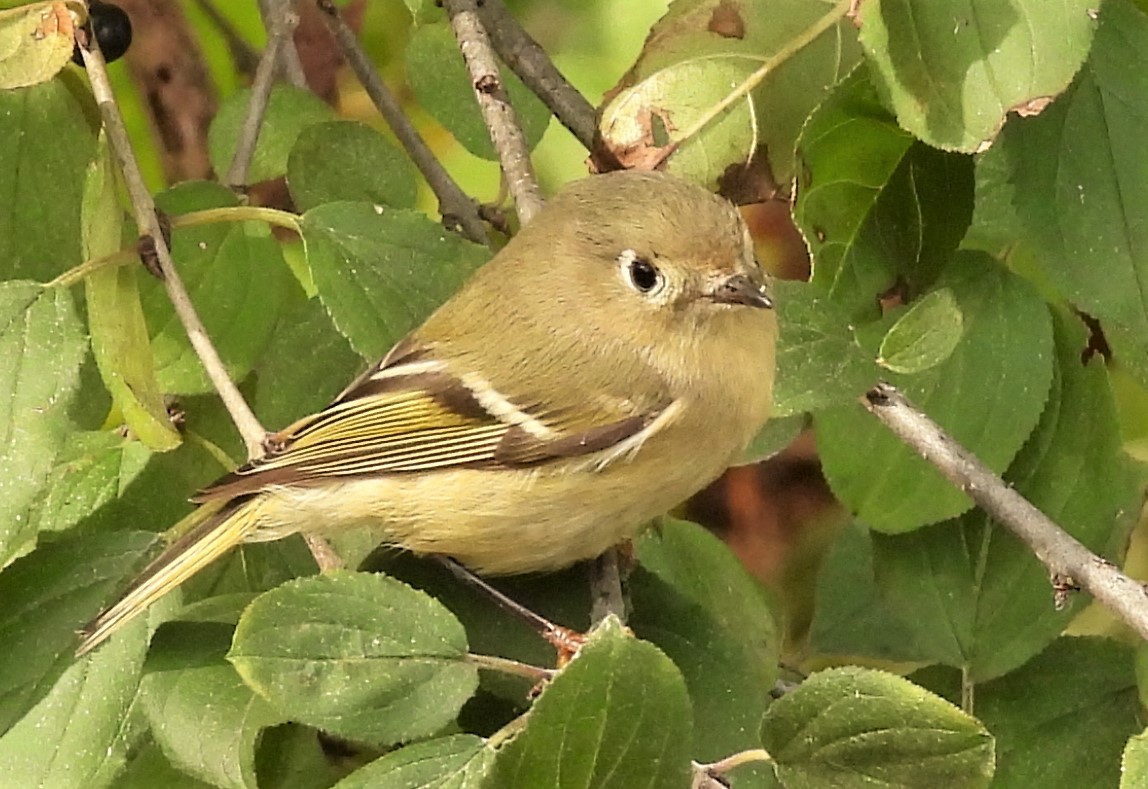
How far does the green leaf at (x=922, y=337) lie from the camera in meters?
1.02

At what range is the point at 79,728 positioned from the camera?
1018 millimetres

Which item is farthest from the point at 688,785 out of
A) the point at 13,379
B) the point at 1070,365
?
the point at 1070,365

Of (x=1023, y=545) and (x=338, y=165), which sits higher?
(x=338, y=165)

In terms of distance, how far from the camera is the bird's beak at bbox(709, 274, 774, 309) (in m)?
1.25

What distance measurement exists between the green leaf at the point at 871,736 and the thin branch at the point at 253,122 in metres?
0.84

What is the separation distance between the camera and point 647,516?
1262 millimetres

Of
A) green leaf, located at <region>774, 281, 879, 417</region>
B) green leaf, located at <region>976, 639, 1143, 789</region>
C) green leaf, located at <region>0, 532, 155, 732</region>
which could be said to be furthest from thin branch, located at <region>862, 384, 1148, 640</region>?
green leaf, located at <region>0, 532, 155, 732</region>

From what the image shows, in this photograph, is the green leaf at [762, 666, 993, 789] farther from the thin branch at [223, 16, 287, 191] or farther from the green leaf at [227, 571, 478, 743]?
the thin branch at [223, 16, 287, 191]

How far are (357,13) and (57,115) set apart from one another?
54.6 inches

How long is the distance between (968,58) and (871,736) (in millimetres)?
512

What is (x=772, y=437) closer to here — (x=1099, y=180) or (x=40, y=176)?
(x=1099, y=180)

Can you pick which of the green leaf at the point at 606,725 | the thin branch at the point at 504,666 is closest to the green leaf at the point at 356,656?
the thin branch at the point at 504,666

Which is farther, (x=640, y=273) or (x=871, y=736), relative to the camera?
(x=640, y=273)

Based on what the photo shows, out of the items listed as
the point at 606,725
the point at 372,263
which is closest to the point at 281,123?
the point at 372,263
